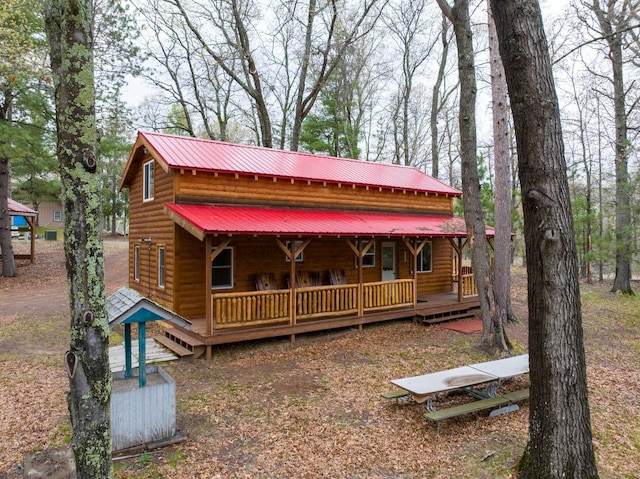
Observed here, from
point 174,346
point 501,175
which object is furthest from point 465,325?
point 174,346

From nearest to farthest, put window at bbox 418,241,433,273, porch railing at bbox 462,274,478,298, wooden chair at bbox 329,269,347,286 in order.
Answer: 1. wooden chair at bbox 329,269,347,286
2. porch railing at bbox 462,274,478,298
3. window at bbox 418,241,433,273

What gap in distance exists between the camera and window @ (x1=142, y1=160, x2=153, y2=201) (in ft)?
42.4

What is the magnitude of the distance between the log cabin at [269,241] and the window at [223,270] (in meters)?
0.03

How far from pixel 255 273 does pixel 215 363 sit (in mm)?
3567

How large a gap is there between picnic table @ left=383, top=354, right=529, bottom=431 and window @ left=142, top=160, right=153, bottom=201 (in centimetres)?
992

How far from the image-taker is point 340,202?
45.7ft

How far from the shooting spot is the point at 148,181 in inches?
514

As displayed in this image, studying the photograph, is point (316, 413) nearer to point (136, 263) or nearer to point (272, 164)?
point (272, 164)

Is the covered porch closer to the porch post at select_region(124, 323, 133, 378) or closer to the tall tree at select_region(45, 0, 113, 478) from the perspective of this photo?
the porch post at select_region(124, 323, 133, 378)

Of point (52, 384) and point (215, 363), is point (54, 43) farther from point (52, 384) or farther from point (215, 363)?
point (215, 363)

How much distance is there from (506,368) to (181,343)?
23.6ft

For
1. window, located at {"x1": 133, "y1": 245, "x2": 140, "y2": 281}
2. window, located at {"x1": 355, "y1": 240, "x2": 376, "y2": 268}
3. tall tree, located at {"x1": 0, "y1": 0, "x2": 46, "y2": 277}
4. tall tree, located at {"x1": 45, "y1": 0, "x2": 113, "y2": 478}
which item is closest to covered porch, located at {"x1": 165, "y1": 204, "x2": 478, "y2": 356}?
window, located at {"x1": 355, "y1": 240, "x2": 376, "y2": 268}

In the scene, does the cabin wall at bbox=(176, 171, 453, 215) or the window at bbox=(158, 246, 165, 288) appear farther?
the window at bbox=(158, 246, 165, 288)

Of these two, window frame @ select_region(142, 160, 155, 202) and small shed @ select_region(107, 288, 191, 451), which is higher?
window frame @ select_region(142, 160, 155, 202)
